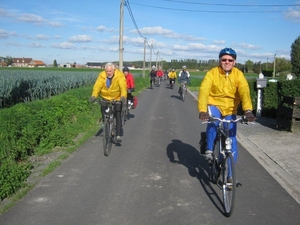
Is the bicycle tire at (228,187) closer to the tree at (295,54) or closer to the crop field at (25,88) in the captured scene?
the crop field at (25,88)

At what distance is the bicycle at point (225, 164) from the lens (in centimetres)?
441

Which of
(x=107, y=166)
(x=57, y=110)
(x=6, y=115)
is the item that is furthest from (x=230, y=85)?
(x=57, y=110)

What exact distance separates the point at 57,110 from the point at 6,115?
3029mm

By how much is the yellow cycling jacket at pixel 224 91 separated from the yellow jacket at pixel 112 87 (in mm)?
3005

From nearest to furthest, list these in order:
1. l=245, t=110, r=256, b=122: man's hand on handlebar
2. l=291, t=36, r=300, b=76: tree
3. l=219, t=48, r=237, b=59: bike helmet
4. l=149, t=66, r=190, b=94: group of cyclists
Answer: l=245, t=110, r=256, b=122: man's hand on handlebar → l=219, t=48, r=237, b=59: bike helmet → l=149, t=66, r=190, b=94: group of cyclists → l=291, t=36, r=300, b=76: tree

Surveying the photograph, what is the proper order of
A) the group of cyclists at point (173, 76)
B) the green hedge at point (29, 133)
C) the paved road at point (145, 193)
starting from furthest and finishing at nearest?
the group of cyclists at point (173, 76) → the green hedge at point (29, 133) → the paved road at point (145, 193)

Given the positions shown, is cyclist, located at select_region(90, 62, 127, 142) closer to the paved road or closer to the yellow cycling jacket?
the paved road

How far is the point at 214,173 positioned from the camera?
5.47 m

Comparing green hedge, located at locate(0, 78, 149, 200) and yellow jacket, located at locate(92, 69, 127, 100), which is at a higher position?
yellow jacket, located at locate(92, 69, 127, 100)

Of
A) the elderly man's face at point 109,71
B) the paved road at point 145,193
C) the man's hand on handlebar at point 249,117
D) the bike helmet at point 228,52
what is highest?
the bike helmet at point 228,52

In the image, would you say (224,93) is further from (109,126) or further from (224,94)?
(109,126)

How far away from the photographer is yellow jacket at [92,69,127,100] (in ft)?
26.0

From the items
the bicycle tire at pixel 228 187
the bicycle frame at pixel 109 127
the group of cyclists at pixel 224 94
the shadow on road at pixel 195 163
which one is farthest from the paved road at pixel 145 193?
the group of cyclists at pixel 224 94

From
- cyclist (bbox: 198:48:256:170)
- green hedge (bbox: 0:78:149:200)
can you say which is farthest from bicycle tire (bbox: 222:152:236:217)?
green hedge (bbox: 0:78:149:200)
